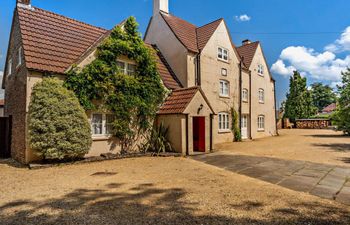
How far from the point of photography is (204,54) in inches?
684

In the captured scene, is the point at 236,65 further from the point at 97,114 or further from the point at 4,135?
the point at 4,135

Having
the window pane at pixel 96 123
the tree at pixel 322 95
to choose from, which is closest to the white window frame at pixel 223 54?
the window pane at pixel 96 123

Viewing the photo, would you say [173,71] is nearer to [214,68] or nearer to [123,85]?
[214,68]

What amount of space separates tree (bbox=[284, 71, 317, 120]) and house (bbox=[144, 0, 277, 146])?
20316 millimetres

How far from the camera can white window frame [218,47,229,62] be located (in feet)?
62.5

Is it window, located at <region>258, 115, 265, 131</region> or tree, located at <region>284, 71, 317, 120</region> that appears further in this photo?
tree, located at <region>284, 71, 317, 120</region>

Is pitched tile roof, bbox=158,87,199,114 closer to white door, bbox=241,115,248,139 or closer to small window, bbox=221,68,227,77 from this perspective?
small window, bbox=221,68,227,77

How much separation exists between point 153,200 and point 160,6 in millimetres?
17669

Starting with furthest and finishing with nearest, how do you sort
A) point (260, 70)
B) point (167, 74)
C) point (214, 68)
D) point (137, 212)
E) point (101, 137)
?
point (260, 70), point (214, 68), point (167, 74), point (101, 137), point (137, 212)

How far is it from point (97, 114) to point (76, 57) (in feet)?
11.1

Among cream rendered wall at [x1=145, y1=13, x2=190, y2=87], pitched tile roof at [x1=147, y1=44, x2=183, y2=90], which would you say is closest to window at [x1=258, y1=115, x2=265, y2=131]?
cream rendered wall at [x1=145, y1=13, x2=190, y2=87]

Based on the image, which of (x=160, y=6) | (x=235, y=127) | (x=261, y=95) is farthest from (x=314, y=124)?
(x=160, y=6)

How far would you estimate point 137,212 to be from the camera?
4578 mm

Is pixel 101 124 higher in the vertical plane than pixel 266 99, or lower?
lower
